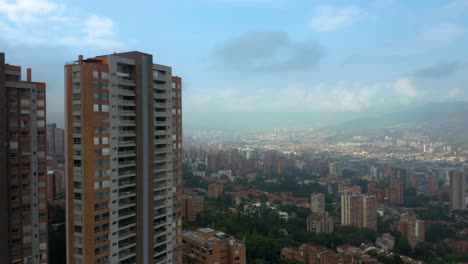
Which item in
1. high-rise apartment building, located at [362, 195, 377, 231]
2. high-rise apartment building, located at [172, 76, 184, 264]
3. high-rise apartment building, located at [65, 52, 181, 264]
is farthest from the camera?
high-rise apartment building, located at [362, 195, 377, 231]

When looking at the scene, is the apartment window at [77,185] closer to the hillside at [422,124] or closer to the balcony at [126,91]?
the balcony at [126,91]

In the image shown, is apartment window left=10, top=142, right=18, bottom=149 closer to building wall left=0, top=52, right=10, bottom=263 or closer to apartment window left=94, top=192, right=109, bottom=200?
building wall left=0, top=52, right=10, bottom=263

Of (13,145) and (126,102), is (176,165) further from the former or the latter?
(13,145)

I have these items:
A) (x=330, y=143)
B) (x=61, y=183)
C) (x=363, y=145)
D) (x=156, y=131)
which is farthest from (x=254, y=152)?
(x=156, y=131)

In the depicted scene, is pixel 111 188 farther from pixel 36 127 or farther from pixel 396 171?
pixel 396 171

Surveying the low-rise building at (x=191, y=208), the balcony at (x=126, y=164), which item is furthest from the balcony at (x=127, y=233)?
the low-rise building at (x=191, y=208)

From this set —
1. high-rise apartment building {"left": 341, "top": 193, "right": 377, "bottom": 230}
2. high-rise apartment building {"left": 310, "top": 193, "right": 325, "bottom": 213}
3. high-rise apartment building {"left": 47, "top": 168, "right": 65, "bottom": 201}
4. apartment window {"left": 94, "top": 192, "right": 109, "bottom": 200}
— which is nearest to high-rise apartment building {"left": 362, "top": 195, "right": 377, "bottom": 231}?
high-rise apartment building {"left": 341, "top": 193, "right": 377, "bottom": 230}

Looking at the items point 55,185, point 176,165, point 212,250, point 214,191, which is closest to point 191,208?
point 55,185
